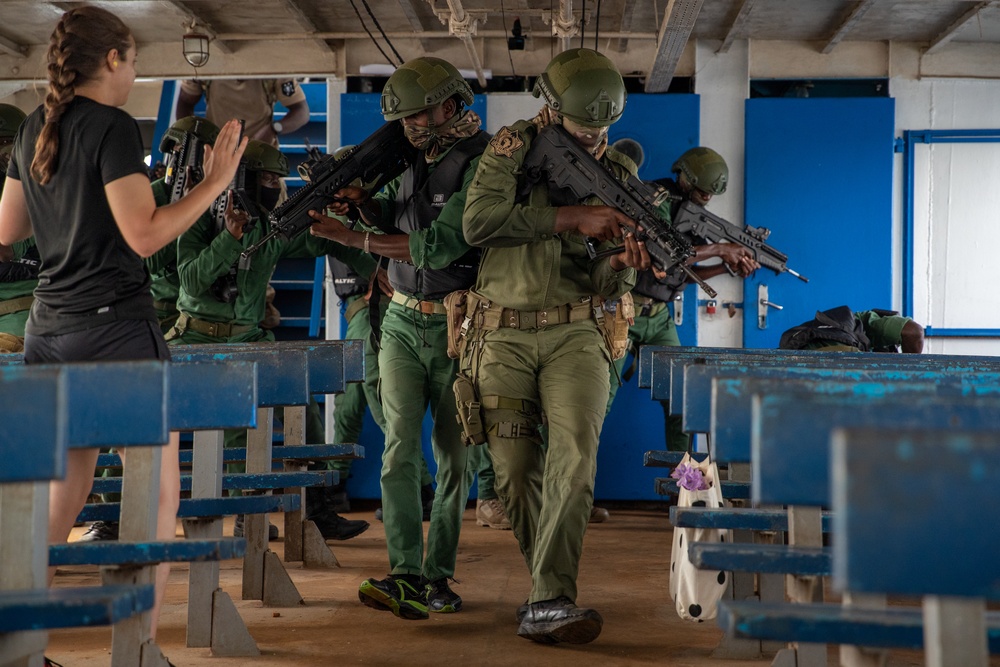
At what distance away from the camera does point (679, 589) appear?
3.73 m

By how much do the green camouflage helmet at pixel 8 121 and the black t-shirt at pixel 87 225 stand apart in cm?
391

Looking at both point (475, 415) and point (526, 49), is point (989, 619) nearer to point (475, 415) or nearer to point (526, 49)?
point (475, 415)

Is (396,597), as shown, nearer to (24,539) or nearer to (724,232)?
(24,539)

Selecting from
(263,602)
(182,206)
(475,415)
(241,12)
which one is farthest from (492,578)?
(241,12)

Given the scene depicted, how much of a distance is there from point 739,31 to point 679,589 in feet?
16.3

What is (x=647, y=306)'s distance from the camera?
6746 mm

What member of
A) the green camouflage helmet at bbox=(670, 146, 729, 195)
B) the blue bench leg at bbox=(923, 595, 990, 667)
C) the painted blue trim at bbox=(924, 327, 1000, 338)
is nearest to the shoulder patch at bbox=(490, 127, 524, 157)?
the blue bench leg at bbox=(923, 595, 990, 667)

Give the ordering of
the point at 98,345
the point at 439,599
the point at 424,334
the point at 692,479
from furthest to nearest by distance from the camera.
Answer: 1. the point at 424,334
2. the point at 439,599
3. the point at 692,479
4. the point at 98,345

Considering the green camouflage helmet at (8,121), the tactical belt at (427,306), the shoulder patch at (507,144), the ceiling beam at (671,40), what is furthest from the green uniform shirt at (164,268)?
the ceiling beam at (671,40)

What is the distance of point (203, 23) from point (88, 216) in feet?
17.4

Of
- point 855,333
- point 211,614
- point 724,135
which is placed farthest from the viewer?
point 724,135

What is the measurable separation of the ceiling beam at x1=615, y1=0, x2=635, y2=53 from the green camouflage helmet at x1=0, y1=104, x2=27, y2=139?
365 cm

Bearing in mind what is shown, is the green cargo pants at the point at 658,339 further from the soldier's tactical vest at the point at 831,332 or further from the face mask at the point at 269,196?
the face mask at the point at 269,196

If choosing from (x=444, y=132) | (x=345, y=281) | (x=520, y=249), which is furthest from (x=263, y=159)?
(x=520, y=249)
